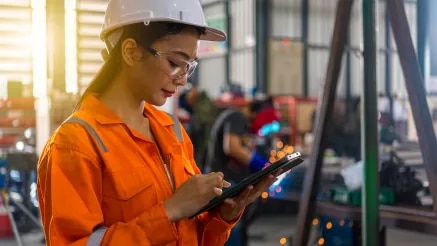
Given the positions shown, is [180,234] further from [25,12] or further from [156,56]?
[25,12]

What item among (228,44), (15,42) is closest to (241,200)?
(15,42)

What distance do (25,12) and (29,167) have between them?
3750 mm

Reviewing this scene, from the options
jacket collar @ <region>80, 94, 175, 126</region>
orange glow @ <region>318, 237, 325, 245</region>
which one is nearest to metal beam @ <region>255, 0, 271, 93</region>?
orange glow @ <region>318, 237, 325, 245</region>

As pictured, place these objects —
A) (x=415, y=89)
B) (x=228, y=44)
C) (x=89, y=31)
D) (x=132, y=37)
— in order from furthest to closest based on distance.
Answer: (x=228, y=44) → (x=89, y=31) → (x=415, y=89) → (x=132, y=37)

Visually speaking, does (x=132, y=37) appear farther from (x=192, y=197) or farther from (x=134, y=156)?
(x=192, y=197)

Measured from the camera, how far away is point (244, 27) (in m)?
13.8

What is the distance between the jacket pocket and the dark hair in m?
0.25

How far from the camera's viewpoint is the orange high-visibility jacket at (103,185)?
47.1 inches

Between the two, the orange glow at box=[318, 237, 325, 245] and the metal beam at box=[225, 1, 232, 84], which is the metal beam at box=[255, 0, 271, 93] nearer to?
the metal beam at box=[225, 1, 232, 84]

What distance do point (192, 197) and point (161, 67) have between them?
30 cm

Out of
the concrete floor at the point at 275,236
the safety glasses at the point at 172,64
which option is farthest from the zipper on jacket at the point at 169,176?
the concrete floor at the point at 275,236

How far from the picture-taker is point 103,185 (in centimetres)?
126

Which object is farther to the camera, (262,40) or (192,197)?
(262,40)

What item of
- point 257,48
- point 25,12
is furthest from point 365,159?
point 257,48
